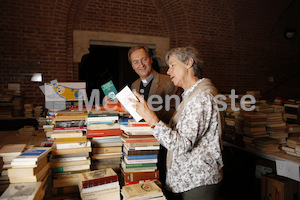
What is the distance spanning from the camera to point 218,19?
231 inches

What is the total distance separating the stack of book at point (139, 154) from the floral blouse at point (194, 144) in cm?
16

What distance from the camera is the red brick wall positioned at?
14.3 ft

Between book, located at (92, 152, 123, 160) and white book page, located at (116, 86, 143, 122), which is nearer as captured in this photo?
white book page, located at (116, 86, 143, 122)

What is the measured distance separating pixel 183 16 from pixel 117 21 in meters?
1.65

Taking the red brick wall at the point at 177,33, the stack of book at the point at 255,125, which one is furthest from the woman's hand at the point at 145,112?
the red brick wall at the point at 177,33

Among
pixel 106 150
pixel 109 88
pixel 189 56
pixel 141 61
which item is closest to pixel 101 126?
pixel 106 150

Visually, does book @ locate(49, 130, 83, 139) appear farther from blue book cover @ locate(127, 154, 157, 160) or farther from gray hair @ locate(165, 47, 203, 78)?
gray hair @ locate(165, 47, 203, 78)

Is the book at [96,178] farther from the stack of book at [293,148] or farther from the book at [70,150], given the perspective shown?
the stack of book at [293,148]

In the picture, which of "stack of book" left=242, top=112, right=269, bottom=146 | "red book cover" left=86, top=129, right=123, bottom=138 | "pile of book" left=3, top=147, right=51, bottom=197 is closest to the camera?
"pile of book" left=3, top=147, right=51, bottom=197

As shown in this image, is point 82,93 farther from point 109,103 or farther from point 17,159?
point 17,159

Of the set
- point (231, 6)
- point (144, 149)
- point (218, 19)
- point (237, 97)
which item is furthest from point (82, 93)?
point (231, 6)

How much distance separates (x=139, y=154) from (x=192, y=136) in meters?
0.44

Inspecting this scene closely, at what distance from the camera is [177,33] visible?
18.1 feet

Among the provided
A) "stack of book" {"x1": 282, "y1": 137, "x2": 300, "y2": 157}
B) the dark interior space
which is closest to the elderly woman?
"stack of book" {"x1": 282, "y1": 137, "x2": 300, "y2": 157}
